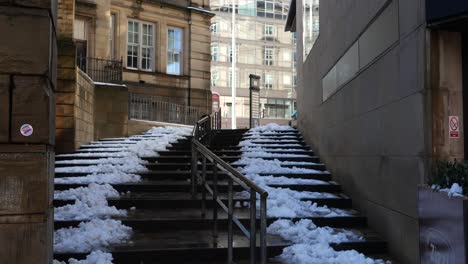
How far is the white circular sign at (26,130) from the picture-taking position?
349 centimetres

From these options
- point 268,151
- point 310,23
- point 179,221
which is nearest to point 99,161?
point 268,151

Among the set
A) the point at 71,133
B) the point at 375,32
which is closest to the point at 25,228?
the point at 375,32

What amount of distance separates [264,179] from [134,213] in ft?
8.98

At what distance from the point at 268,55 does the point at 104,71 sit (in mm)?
44587

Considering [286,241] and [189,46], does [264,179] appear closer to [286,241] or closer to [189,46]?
[286,241]

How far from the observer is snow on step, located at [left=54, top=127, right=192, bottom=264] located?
5386mm

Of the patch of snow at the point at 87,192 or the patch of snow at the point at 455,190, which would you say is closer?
the patch of snow at the point at 455,190

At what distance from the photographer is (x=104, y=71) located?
63.3 feet

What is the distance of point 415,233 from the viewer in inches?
196

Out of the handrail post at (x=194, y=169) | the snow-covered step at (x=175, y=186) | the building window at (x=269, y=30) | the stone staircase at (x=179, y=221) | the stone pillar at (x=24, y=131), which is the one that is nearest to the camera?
the stone pillar at (x=24, y=131)

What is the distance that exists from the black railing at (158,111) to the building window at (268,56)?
133ft

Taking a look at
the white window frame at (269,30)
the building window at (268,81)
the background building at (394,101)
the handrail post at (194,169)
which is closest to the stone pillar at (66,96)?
the handrail post at (194,169)

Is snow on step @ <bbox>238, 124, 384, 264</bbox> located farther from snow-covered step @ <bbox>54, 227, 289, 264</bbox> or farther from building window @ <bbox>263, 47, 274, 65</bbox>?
building window @ <bbox>263, 47, 274, 65</bbox>

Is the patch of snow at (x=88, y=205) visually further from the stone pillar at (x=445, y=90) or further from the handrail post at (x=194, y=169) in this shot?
the stone pillar at (x=445, y=90)
